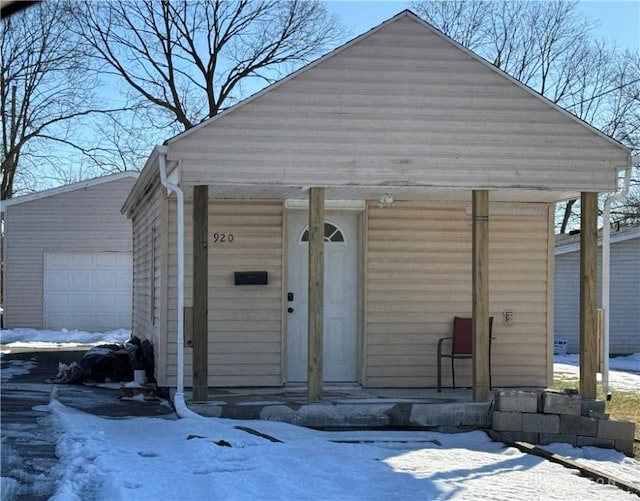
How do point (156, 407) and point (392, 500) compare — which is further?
point (156, 407)

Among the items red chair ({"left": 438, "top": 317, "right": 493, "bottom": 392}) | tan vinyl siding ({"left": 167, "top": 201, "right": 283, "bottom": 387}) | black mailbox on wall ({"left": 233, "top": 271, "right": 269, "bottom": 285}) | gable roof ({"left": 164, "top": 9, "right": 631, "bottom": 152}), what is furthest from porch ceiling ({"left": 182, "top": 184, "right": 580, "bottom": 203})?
red chair ({"left": 438, "top": 317, "right": 493, "bottom": 392})

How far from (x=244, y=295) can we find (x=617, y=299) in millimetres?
13611

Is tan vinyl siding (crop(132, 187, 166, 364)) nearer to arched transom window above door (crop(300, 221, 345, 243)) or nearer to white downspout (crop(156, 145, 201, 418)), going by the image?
white downspout (crop(156, 145, 201, 418))

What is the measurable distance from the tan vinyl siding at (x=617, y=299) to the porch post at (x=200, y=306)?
14355 mm

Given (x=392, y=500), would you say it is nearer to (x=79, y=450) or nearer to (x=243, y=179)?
(x=79, y=450)

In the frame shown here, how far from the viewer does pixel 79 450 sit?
6.82 meters

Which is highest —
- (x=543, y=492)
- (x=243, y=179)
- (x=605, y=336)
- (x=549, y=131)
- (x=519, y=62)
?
(x=519, y=62)

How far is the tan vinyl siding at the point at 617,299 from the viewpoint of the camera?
21484 millimetres

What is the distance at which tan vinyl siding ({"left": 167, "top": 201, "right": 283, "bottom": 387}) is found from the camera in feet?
35.4

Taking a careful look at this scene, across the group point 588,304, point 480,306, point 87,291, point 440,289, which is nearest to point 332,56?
point 480,306

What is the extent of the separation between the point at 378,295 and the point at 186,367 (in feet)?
8.49

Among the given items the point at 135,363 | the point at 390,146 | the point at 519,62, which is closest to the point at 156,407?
the point at 135,363

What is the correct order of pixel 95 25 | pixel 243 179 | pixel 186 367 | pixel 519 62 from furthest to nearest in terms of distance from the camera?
pixel 519 62 → pixel 95 25 → pixel 186 367 → pixel 243 179

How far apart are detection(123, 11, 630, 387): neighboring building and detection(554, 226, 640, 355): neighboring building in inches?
418
